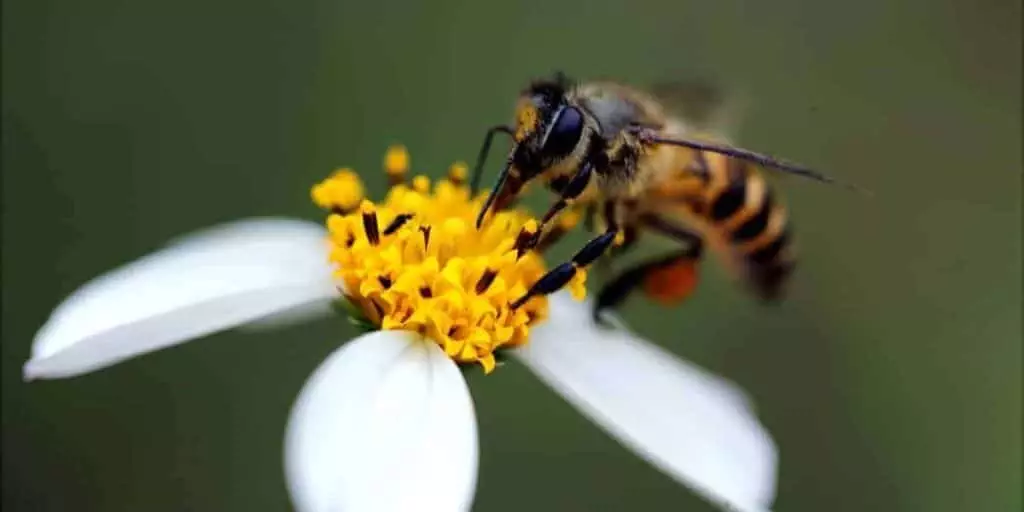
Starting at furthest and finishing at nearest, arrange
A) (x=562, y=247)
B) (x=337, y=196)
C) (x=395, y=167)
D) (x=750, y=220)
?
(x=562, y=247) < (x=750, y=220) < (x=395, y=167) < (x=337, y=196)

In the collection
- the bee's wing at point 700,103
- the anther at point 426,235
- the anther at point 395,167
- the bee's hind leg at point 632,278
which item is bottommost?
the bee's hind leg at point 632,278

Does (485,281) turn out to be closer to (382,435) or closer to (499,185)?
(499,185)

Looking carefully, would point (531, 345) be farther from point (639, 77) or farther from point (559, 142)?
point (639, 77)

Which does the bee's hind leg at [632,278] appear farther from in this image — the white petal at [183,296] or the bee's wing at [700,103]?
the white petal at [183,296]

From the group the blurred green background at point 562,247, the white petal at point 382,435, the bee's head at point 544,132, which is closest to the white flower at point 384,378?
the white petal at point 382,435

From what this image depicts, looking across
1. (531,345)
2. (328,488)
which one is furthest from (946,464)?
(328,488)

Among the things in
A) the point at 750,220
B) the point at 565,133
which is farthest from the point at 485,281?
the point at 750,220

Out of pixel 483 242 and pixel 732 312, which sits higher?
pixel 483 242
